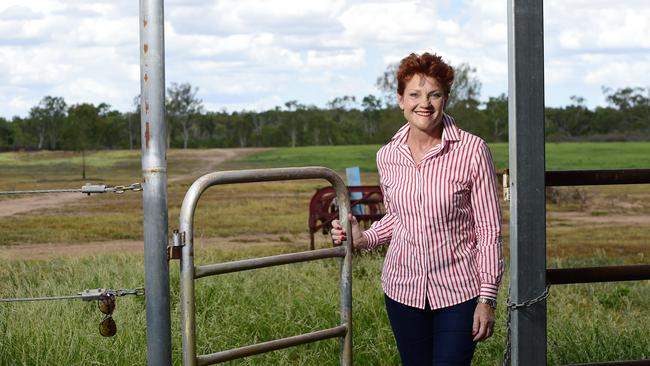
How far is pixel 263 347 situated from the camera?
150 inches

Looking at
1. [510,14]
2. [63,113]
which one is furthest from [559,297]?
[63,113]

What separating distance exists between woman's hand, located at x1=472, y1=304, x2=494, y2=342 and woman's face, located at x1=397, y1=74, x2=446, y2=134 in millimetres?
620

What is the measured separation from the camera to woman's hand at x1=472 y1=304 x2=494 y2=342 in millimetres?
3424

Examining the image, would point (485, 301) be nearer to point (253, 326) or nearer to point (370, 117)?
point (253, 326)

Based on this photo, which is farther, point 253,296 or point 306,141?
point 306,141

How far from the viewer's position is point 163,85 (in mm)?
3564

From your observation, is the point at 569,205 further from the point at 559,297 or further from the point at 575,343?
the point at 575,343

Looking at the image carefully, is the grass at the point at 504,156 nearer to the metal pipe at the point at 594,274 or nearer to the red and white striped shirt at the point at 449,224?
the metal pipe at the point at 594,274

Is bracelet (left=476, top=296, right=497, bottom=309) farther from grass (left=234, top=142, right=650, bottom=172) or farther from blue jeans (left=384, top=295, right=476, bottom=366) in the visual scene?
grass (left=234, top=142, right=650, bottom=172)

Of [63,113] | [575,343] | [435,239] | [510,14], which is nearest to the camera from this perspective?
[435,239]

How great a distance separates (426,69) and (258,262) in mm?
910

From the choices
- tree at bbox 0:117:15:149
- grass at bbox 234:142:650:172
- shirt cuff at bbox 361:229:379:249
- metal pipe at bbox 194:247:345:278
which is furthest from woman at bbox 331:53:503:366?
tree at bbox 0:117:15:149

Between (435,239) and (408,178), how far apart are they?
230 millimetres

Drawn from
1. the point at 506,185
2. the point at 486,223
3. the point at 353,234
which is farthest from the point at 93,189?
the point at 506,185
